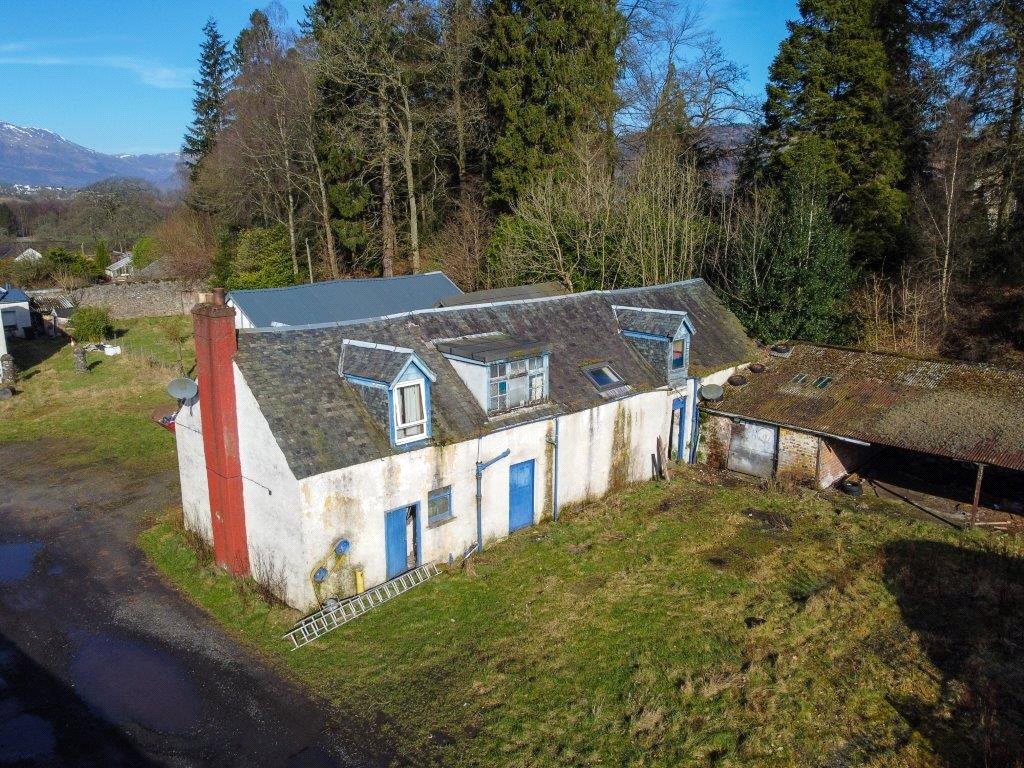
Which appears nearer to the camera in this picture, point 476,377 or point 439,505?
point 439,505

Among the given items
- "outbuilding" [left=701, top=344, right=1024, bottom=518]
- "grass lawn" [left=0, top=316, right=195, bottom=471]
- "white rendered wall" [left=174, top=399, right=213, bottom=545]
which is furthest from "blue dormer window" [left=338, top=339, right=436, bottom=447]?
"grass lawn" [left=0, top=316, right=195, bottom=471]

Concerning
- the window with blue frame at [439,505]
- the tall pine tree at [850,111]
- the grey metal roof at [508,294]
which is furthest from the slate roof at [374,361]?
the tall pine tree at [850,111]

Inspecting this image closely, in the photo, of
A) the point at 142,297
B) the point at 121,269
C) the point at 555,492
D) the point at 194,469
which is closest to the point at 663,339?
the point at 555,492

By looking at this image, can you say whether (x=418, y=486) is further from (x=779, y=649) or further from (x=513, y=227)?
(x=513, y=227)

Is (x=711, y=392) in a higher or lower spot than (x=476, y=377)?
lower

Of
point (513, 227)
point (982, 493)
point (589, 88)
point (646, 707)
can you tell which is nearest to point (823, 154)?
point (589, 88)

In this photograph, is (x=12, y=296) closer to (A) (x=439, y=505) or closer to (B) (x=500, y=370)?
(B) (x=500, y=370)

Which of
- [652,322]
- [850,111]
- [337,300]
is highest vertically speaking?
[850,111]
